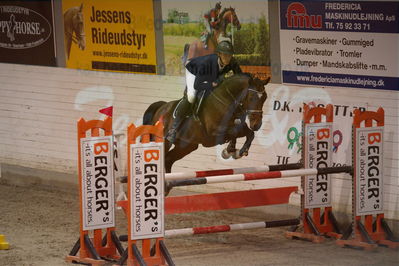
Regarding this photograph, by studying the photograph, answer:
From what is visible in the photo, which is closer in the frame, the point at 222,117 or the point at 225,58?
the point at 222,117

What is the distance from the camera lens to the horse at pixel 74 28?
1098cm

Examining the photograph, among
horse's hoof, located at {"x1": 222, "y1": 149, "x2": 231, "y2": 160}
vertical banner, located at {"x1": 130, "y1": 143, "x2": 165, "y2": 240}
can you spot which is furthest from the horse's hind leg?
vertical banner, located at {"x1": 130, "y1": 143, "x2": 165, "y2": 240}

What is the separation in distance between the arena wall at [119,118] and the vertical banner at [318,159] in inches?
10.8

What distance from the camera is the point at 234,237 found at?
8906 mm

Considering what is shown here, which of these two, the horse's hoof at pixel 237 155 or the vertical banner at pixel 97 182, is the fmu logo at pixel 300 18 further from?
the vertical banner at pixel 97 182

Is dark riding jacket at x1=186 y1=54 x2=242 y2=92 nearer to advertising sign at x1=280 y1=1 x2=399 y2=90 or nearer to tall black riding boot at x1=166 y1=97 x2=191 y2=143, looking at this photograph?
tall black riding boot at x1=166 y1=97 x2=191 y2=143

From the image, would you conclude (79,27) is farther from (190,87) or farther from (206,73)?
(206,73)

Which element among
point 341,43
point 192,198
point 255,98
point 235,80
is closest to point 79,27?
point 235,80

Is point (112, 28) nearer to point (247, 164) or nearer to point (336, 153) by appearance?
point (247, 164)

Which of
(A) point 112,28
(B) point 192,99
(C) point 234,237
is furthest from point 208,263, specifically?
(A) point 112,28

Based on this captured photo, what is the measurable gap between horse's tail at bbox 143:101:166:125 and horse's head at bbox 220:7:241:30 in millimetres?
1077

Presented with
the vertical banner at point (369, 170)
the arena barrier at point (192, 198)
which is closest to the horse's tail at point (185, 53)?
the arena barrier at point (192, 198)

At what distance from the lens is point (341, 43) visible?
882cm

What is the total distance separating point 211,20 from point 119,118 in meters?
1.88
